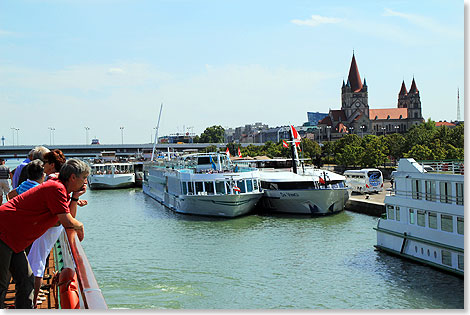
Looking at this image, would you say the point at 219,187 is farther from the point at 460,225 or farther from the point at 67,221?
the point at 67,221

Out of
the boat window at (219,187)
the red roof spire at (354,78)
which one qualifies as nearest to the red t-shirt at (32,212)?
the boat window at (219,187)

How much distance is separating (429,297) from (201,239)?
10.5m

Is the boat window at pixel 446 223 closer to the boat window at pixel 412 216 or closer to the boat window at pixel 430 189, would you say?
the boat window at pixel 430 189

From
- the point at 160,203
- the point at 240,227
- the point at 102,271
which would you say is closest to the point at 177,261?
the point at 102,271

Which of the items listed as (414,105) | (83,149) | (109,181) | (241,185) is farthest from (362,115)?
(241,185)

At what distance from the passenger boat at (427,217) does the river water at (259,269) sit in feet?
1.46

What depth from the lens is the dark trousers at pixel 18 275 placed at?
3.89m

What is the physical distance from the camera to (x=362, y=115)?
134000 millimetres

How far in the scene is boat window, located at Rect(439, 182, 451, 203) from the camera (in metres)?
15.2

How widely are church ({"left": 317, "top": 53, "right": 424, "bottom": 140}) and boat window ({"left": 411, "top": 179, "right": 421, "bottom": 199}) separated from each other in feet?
384

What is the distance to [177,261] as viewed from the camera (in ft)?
58.1

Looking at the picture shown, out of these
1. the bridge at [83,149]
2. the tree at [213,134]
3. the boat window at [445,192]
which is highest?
the tree at [213,134]

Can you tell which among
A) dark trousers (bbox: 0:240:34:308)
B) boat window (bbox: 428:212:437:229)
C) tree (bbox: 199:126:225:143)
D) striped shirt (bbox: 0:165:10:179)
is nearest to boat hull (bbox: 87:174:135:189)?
boat window (bbox: 428:212:437:229)

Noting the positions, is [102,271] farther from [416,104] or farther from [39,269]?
[416,104]
